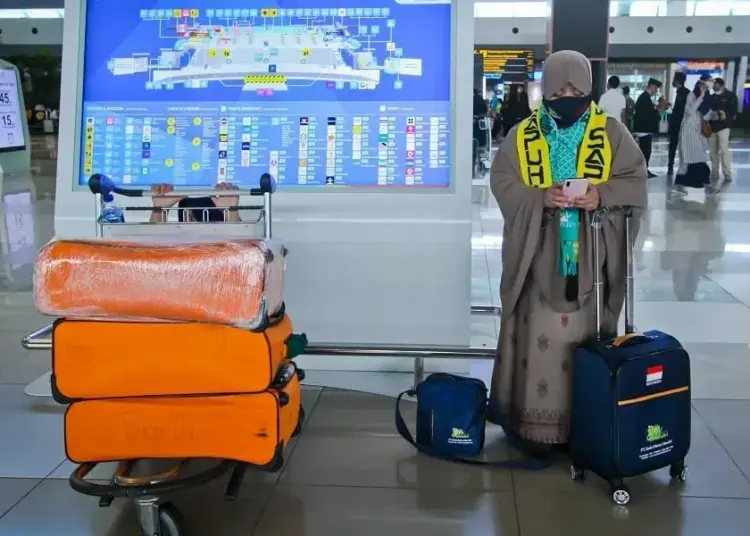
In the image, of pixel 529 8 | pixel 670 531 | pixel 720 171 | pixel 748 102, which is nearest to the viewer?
pixel 670 531

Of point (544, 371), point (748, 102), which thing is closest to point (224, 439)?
point (544, 371)


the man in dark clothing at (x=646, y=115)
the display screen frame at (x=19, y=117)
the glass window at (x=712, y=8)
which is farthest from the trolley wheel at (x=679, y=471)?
the glass window at (x=712, y=8)

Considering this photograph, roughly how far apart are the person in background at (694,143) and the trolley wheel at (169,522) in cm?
1033

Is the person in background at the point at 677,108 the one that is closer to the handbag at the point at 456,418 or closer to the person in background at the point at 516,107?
the person in background at the point at 516,107

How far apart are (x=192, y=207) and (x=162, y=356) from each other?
0.86 meters

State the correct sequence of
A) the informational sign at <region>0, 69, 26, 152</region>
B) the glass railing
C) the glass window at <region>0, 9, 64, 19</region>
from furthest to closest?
the glass window at <region>0, 9, 64, 19</region>
the glass railing
the informational sign at <region>0, 69, 26, 152</region>

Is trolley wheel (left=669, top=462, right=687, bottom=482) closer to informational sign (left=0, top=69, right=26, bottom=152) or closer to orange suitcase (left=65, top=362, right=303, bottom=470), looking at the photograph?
orange suitcase (left=65, top=362, right=303, bottom=470)

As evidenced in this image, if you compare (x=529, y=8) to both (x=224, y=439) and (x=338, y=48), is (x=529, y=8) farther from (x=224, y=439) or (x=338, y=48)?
(x=224, y=439)

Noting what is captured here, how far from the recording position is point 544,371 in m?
2.93

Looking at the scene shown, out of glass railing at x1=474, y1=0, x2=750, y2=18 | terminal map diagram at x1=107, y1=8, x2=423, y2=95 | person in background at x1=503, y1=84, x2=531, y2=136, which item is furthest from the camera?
glass railing at x1=474, y1=0, x2=750, y2=18

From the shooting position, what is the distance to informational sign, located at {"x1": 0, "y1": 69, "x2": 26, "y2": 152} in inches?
570

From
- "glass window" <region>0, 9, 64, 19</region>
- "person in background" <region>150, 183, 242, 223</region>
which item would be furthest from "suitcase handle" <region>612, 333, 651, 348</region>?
"glass window" <region>0, 9, 64, 19</region>

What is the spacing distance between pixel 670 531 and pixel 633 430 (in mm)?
328

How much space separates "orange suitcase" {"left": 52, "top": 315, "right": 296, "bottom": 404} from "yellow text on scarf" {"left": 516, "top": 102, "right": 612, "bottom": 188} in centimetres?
121
